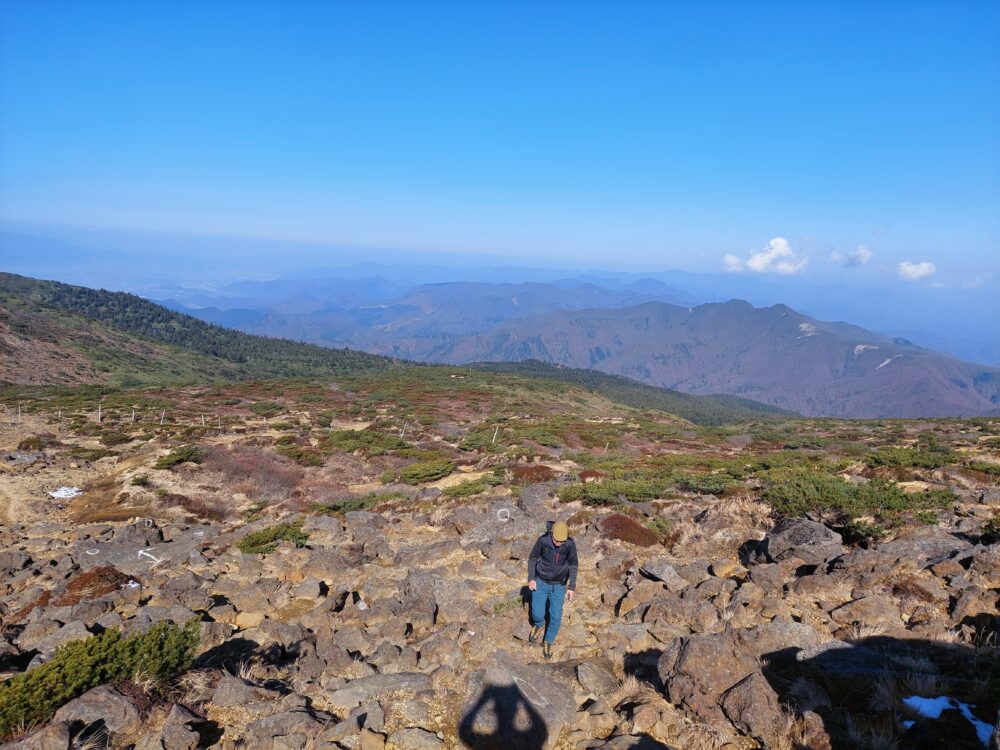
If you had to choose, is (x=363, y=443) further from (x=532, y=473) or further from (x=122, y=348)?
(x=122, y=348)

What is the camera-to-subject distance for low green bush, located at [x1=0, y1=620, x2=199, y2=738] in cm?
551

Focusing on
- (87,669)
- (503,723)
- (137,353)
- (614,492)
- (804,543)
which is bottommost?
(137,353)

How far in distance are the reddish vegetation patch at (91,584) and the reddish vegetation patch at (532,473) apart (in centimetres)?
1331

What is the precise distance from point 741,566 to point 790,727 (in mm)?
5983

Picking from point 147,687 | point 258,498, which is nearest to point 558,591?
point 147,687

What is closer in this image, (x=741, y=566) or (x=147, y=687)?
(x=147, y=687)

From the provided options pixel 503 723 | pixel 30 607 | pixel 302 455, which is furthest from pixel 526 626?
pixel 302 455

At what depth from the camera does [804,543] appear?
1078 cm

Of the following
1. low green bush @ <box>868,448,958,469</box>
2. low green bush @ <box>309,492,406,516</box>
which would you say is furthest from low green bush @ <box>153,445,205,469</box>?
low green bush @ <box>868,448,958,469</box>

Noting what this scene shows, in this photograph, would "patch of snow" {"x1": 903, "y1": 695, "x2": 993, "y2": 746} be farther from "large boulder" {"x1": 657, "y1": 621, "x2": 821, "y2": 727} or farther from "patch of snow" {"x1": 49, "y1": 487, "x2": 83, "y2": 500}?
"patch of snow" {"x1": 49, "y1": 487, "x2": 83, "y2": 500}

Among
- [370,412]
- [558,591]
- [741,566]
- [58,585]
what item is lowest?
[370,412]

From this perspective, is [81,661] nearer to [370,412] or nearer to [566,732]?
[566,732]

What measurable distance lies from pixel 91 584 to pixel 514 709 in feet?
36.6

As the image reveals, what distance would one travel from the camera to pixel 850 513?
12328 millimetres
